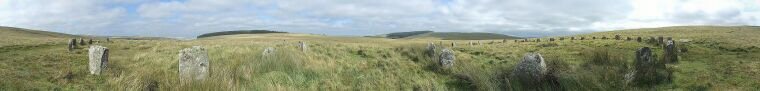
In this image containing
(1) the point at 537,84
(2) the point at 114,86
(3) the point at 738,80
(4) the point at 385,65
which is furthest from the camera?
(4) the point at 385,65

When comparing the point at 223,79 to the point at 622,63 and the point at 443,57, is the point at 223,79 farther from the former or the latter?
the point at 622,63

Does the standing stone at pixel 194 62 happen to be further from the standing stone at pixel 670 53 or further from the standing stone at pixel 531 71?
the standing stone at pixel 670 53

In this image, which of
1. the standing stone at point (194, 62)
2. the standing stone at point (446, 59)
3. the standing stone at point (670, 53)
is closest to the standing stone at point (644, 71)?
the standing stone at point (446, 59)

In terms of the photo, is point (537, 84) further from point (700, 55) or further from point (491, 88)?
point (700, 55)

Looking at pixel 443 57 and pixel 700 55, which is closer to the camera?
pixel 443 57

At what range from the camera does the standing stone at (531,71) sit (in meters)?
13.3

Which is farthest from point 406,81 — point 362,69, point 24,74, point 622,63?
point 24,74

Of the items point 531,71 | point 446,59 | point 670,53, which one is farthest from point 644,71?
point 670,53

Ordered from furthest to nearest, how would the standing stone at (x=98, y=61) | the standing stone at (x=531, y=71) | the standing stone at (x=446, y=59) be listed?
the standing stone at (x=446, y=59) → the standing stone at (x=98, y=61) → the standing stone at (x=531, y=71)

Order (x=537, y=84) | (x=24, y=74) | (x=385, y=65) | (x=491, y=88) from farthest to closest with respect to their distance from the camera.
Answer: (x=385, y=65) < (x=24, y=74) < (x=537, y=84) < (x=491, y=88)

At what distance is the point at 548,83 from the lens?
1283cm

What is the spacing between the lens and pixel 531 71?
1366 centimetres

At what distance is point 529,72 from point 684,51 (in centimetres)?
1928

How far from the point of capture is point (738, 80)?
16297 millimetres
